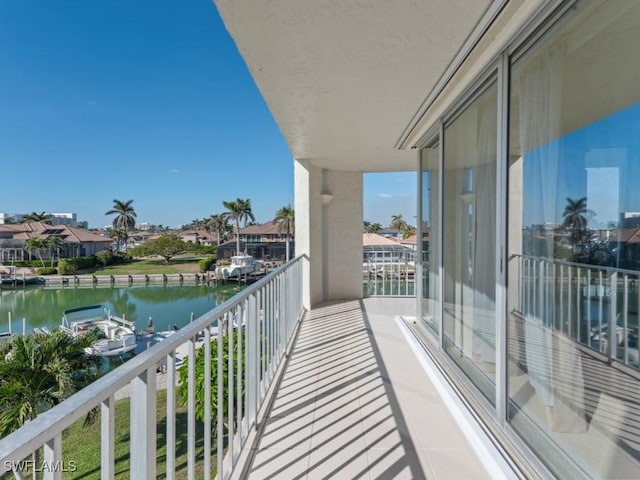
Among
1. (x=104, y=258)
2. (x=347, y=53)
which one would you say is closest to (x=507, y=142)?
(x=347, y=53)

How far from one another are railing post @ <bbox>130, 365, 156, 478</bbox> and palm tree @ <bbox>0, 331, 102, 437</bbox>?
6.12 meters

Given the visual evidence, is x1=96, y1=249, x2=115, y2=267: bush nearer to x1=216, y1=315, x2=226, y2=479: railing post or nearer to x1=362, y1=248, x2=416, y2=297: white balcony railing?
x1=362, y1=248, x2=416, y2=297: white balcony railing

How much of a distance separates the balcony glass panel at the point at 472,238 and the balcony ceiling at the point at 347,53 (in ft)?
1.39

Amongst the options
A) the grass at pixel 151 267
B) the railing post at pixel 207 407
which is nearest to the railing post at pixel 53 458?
the railing post at pixel 207 407

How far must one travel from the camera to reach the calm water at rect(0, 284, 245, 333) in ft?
62.1

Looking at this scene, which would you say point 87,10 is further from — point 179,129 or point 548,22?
point 548,22

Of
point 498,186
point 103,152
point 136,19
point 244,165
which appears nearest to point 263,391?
point 498,186

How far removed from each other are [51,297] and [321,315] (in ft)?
91.5

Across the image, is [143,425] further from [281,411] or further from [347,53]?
[347,53]

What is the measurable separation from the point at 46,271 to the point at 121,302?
1286 cm

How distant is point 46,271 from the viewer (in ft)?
98.1

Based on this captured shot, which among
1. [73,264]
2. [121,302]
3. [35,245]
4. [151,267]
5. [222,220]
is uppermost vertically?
[222,220]

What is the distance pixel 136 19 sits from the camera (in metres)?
15.0

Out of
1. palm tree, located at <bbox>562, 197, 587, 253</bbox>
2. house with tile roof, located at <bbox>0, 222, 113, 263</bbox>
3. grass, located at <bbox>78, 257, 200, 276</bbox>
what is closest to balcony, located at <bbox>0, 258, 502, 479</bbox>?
palm tree, located at <bbox>562, 197, 587, 253</bbox>
